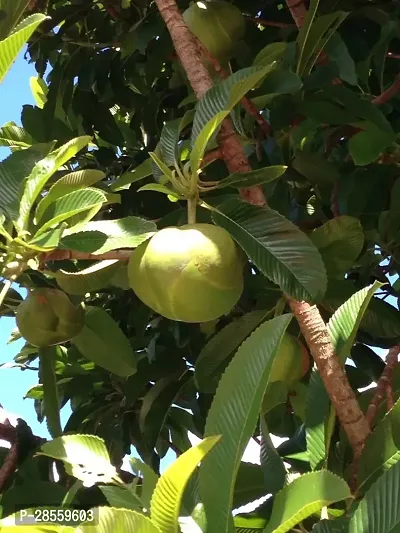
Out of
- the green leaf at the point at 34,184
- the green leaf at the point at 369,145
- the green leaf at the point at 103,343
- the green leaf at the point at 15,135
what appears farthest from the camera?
the green leaf at the point at 15,135

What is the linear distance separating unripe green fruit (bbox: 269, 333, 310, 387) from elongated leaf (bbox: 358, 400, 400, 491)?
0.27 meters

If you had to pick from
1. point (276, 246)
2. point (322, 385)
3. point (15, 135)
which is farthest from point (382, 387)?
point (15, 135)

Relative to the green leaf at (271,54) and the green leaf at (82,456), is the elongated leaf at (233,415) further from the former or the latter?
the green leaf at (271,54)

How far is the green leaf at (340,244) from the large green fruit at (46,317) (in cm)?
40

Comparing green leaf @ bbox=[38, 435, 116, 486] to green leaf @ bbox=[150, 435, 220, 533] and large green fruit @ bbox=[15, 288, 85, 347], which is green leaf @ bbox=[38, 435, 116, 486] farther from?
large green fruit @ bbox=[15, 288, 85, 347]

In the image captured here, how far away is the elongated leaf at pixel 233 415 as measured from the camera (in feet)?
1.99

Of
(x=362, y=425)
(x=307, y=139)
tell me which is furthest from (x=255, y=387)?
(x=307, y=139)

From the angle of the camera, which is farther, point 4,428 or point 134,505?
point 4,428

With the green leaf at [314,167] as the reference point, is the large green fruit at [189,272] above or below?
below

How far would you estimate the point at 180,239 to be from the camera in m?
0.78

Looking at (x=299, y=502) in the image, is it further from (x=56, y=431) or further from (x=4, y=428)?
(x=4, y=428)

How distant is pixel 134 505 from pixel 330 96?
27.9 inches

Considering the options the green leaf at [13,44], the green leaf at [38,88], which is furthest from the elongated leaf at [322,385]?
the green leaf at [38,88]

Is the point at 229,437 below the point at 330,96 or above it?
below
